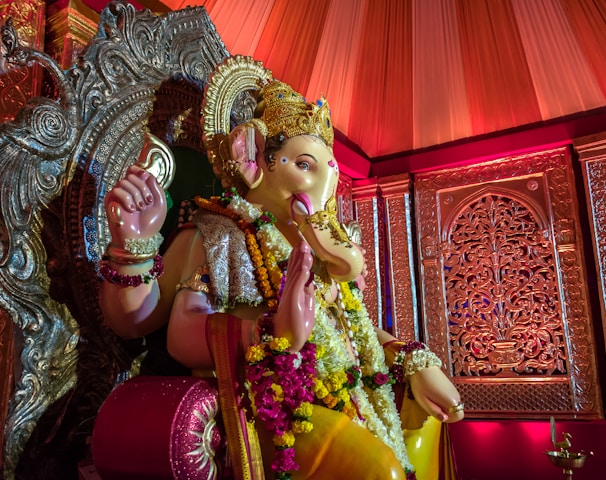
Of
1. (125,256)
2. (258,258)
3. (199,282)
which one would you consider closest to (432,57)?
(258,258)

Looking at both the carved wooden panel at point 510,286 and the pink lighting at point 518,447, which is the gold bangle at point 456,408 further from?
the carved wooden panel at point 510,286

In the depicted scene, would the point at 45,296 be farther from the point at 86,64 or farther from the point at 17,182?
the point at 86,64

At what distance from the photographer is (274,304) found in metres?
1.26

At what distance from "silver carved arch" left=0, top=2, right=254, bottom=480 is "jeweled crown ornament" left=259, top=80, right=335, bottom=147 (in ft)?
1.11

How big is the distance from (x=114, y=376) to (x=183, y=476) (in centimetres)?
49

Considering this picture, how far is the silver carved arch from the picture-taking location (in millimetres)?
1215

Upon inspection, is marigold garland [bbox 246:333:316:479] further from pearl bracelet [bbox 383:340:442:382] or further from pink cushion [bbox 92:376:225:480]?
pearl bracelet [bbox 383:340:442:382]

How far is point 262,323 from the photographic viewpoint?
1081mm

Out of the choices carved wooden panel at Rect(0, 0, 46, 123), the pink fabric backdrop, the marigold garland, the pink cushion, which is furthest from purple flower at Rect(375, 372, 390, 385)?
the pink fabric backdrop

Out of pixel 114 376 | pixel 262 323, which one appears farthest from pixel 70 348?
pixel 262 323

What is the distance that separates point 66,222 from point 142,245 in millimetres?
353

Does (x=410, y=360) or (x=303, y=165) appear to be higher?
(x=303, y=165)

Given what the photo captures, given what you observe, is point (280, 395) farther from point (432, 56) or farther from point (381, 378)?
point (432, 56)

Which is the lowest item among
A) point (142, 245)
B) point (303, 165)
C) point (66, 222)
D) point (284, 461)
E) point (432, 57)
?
point (284, 461)
